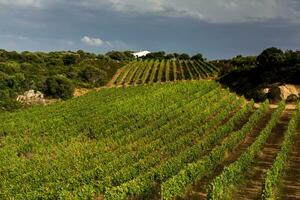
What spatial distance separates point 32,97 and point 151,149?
170 ft

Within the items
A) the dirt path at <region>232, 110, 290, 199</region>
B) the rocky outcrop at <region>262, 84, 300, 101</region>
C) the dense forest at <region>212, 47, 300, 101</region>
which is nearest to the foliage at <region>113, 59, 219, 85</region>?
the dense forest at <region>212, 47, 300, 101</region>

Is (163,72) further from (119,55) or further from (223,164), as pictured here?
(223,164)

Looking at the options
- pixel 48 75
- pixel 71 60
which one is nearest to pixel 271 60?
pixel 48 75

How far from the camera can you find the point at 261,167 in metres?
40.2

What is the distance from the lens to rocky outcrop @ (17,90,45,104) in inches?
3577

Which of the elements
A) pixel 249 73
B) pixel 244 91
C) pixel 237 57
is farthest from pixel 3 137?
pixel 237 57

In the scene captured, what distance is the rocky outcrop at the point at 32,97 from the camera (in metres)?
90.9

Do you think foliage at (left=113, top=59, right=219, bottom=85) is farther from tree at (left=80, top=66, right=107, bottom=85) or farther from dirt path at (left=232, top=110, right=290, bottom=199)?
dirt path at (left=232, top=110, right=290, bottom=199)

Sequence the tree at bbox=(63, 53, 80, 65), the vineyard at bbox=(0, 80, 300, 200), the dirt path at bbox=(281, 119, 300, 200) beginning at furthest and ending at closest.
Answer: the tree at bbox=(63, 53, 80, 65)
the dirt path at bbox=(281, 119, 300, 200)
the vineyard at bbox=(0, 80, 300, 200)

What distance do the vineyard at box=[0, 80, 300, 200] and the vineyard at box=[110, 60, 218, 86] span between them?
26.7 m

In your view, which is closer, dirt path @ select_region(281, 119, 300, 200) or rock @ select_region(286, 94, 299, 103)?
dirt path @ select_region(281, 119, 300, 200)

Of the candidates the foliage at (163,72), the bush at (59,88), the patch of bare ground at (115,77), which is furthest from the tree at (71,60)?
the bush at (59,88)

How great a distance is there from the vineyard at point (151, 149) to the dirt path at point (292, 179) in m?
0.08

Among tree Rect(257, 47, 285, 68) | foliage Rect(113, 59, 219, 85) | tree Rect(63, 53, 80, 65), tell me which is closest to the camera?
tree Rect(257, 47, 285, 68)
